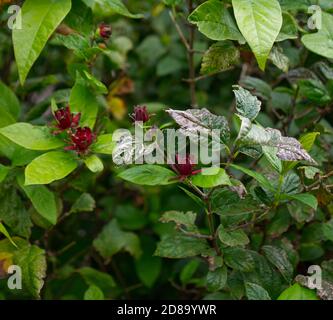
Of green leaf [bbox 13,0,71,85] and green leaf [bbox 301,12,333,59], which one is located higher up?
green leaf [bbox 13,0,71,85]

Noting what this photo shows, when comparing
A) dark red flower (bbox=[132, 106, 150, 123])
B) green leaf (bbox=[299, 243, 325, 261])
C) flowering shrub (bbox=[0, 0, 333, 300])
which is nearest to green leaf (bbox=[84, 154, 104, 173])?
flowering shrub (bbox=[0, 0, 333, 300])

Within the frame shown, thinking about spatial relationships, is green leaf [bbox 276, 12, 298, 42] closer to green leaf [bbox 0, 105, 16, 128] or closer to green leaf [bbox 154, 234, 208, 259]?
green leaf [bbox 154, 234, 208, 259]

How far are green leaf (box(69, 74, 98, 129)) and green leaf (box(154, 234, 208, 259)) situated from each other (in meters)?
0.27

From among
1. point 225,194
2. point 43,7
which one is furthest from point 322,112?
point 43,7

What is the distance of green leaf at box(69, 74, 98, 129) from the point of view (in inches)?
44.5

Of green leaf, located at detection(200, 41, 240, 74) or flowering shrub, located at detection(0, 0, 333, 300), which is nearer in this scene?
flowering shrub, located at detection(0, 0, 333, 300)

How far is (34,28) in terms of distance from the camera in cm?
104

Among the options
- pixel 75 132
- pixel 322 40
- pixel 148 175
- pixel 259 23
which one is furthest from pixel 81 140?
pixel 322 40

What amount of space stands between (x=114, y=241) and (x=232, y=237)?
0.51 metres

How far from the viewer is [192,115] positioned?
937mm

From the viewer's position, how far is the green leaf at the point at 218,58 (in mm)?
1103

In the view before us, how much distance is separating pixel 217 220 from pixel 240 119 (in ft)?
2.63
